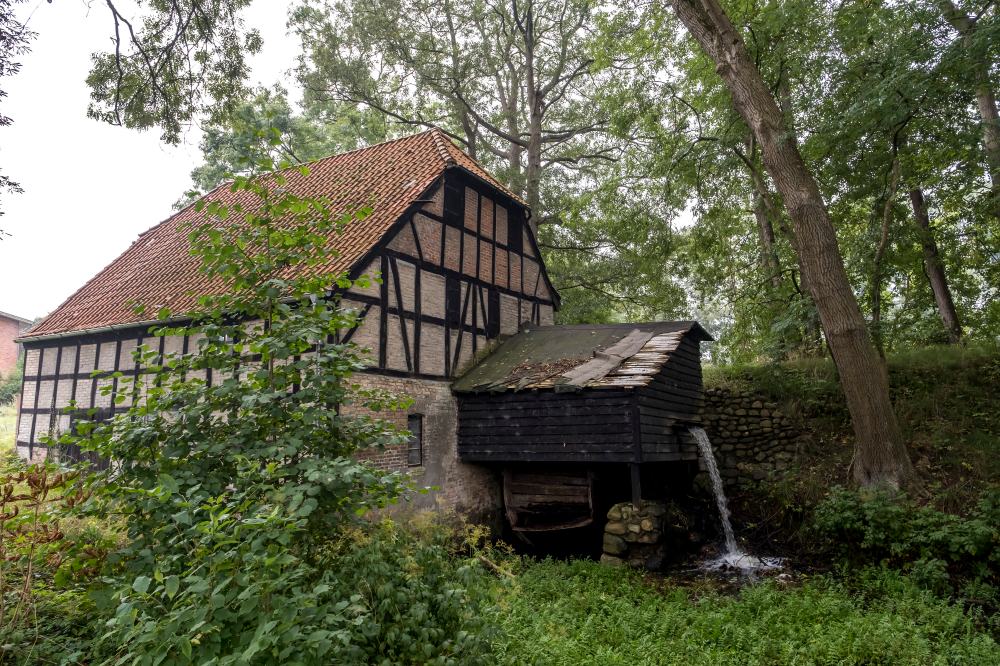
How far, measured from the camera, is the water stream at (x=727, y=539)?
10.3 meters

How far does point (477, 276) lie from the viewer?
44.0 feet

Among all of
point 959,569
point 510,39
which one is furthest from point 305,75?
point 959,569

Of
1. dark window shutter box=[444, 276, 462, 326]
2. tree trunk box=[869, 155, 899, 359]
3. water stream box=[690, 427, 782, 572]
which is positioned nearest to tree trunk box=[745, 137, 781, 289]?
tree trunk box=[869, 155, 899, 359]

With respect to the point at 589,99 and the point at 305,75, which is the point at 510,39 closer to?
the point at 589,99

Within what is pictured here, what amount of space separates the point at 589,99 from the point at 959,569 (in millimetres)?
17028

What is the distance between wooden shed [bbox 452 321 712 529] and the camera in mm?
10383

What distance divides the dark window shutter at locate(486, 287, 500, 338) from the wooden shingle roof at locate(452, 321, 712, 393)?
38 centimetres

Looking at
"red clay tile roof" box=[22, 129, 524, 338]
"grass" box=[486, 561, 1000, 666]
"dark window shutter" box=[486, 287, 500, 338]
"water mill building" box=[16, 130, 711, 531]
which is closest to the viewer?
"grass" box=[486, 561, 1000, 666]

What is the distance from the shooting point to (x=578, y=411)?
10672mm

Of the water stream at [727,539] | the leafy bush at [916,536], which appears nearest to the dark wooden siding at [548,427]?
the water stream at [727,539]

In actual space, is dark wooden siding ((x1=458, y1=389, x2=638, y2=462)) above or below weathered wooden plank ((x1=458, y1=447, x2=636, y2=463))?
above

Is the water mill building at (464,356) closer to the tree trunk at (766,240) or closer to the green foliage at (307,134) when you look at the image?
the tree trunk at (766,240)

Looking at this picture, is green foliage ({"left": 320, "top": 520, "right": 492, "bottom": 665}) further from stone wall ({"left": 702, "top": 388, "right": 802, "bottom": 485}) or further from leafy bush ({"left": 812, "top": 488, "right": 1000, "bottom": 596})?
stone wall ({"left": 702, "top": 388, "right": 802, "bottom": 485})

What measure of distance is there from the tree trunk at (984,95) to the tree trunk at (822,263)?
265 cm
